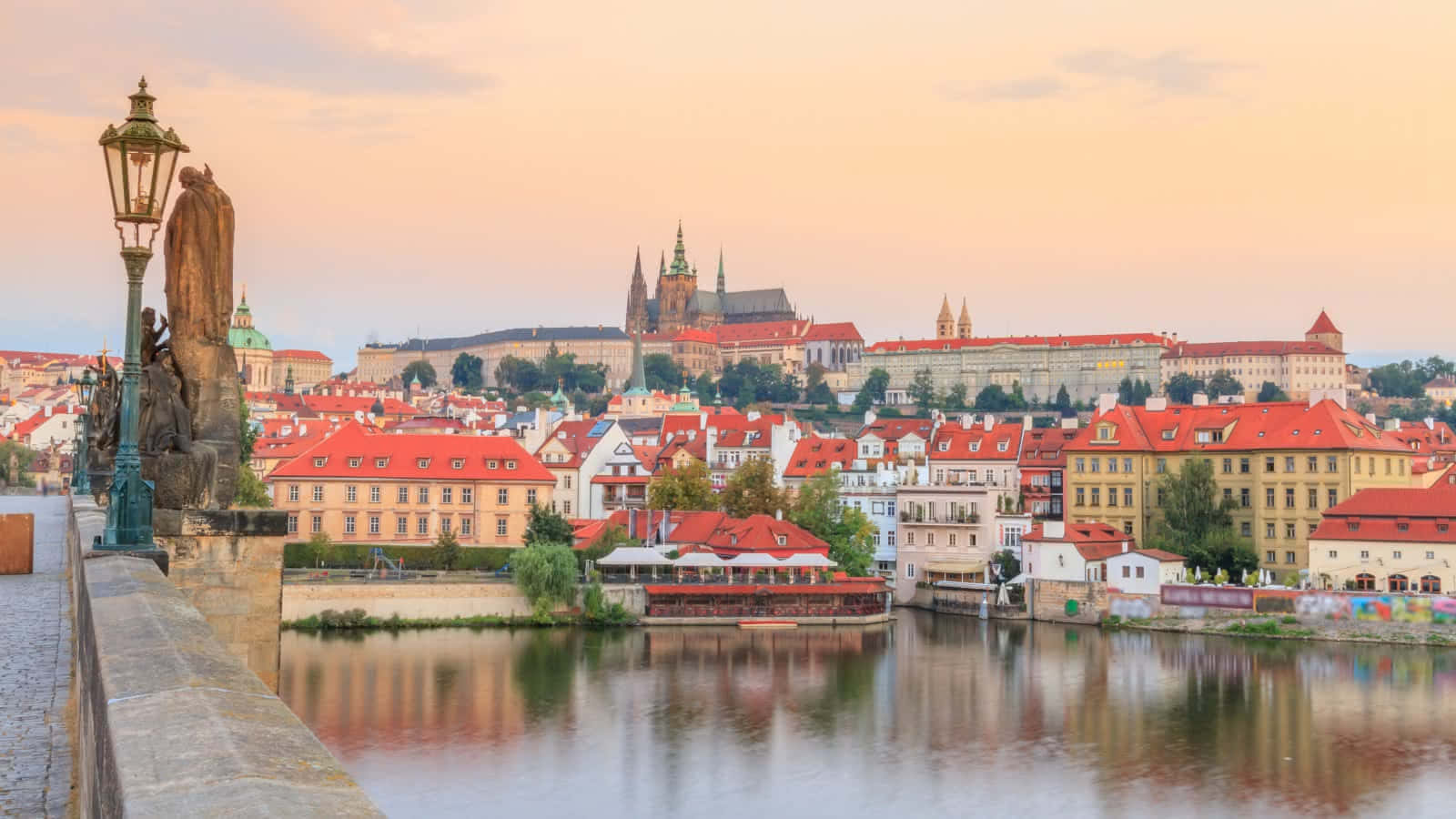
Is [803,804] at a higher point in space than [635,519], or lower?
lower

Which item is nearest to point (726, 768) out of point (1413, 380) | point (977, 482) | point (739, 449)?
point (977, 482)

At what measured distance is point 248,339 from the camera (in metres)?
173

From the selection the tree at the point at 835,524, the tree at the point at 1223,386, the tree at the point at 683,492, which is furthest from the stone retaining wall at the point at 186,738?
the tree at the point at 1223,386

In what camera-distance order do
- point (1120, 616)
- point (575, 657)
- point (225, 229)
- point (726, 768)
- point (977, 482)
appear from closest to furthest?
1. point (225, 229)
2. point (726, 768)
3. point (575, 657)
4. point (1120, 616)
5. point (977, 482)

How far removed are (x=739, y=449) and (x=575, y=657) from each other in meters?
33.8

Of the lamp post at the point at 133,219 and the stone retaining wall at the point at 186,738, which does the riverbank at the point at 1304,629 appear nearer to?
the lamp post at the point at 133,219

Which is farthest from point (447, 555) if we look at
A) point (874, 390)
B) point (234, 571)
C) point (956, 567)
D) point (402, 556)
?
point (874, 390)

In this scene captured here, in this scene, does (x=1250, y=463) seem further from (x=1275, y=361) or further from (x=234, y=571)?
(x=1275, y=361)

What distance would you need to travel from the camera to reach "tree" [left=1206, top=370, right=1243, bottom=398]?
16488 cm

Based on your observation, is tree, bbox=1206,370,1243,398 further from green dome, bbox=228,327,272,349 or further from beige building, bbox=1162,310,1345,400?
green dome, bbox=228,327,272,349

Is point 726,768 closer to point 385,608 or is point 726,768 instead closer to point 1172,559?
point 385,608

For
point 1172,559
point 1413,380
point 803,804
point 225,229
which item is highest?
A: point 1413,380

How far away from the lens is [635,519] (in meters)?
60.9

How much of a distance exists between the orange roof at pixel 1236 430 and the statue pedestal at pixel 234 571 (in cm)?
5340
